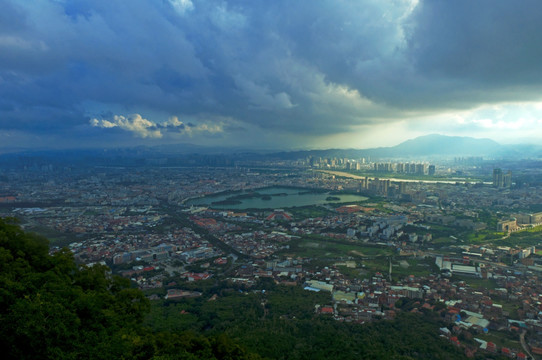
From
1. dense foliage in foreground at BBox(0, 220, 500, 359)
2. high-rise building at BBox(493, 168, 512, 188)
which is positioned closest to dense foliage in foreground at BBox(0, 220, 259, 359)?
dense foliage in foreground at BBox(0, 220, 500, 359)

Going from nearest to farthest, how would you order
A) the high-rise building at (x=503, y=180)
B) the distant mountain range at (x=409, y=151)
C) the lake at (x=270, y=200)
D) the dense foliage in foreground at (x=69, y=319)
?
1. the dense foliage in foreground at (x=69, y=319)
2. the lake at (x=270, y=200)
3. the high-rise building at (x=503, y=180)
4. the distant mountain range at (x=409, y=151)

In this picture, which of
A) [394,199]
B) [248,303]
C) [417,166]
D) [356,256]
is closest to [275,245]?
[356,256]

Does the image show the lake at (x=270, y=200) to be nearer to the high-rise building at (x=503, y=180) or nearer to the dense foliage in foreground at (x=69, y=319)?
the high-rise building at (x=503, y=180)

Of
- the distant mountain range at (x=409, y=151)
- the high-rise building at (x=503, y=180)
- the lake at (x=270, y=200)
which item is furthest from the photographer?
the distant mountain range at (x=409, y=151)

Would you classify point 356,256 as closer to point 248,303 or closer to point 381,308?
point 381,308

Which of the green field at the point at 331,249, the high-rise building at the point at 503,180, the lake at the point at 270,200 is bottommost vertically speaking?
the lake at the point at 270,200

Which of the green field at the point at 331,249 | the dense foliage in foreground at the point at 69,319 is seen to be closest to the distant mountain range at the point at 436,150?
the green field at the point at 331,249
